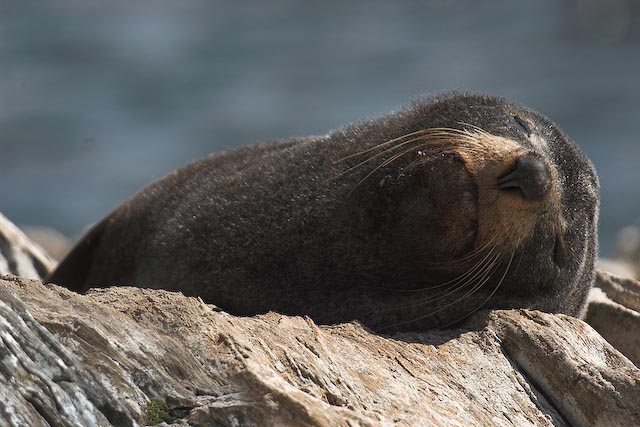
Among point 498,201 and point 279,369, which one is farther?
point 498,201

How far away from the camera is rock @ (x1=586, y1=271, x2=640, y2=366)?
734 cm

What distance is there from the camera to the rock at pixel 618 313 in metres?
7.34

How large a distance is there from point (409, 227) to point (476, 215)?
41 cm

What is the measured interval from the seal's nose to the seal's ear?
4043 mm

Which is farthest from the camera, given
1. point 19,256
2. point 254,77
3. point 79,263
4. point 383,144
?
point 254,77

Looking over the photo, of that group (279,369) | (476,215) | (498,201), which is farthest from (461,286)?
(279,369)

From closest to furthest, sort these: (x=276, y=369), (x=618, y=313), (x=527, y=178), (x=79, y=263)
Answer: (x=276, y=369), (x=527, y=178), (x=618, y=313), (x=79, y=263)

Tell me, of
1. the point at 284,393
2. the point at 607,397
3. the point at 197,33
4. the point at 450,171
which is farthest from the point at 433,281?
the point at 197,33

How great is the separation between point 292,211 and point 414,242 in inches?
31.0

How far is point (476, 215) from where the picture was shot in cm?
632

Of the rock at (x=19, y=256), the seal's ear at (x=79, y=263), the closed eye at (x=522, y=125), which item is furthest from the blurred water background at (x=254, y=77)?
the closed eye at (x=522, y=125)

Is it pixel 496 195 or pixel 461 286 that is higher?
pixel 496 195

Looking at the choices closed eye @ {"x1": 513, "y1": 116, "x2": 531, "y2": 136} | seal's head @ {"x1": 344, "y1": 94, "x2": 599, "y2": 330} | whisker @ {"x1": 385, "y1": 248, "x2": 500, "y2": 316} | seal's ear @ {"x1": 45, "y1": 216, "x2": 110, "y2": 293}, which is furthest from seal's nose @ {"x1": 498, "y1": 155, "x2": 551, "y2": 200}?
seal's ear @ {"x1": 45, "y1": 216, "x2": 110, "y2": 293}

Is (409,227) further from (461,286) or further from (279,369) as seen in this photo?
(279,369)
